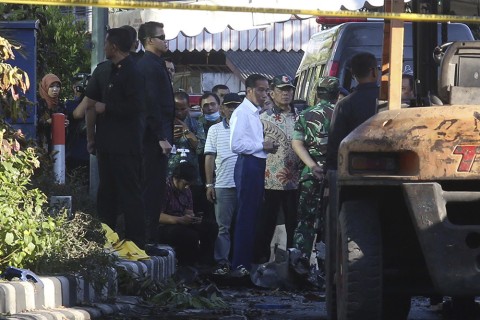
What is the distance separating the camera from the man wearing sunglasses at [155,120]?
1158 centimetres

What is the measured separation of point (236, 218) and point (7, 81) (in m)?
5.26

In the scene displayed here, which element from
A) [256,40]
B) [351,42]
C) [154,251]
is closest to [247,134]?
[351,42]

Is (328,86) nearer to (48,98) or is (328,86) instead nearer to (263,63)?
(48,98)

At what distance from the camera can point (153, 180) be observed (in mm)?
11766

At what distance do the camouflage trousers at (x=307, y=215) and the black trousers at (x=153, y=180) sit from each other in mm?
1715

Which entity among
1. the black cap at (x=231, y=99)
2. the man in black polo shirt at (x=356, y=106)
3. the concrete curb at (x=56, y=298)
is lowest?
the concrete curb at (x=56, y=298)

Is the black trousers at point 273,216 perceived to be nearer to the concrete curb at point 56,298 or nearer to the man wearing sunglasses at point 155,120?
the man wearing sunglasses at point 155,120

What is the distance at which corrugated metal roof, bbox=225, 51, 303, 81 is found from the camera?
40.3 metres

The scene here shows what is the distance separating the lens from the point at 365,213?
7.17m

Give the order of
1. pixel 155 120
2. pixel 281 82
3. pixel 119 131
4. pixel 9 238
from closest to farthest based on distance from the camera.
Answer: pixel 9 238
pixel 119 131
pixel 155 120
pixel 281 82

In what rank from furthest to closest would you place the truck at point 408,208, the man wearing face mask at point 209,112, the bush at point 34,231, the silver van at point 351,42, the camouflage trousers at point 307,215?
the man wearing face mask at point 209,112, the silver van at point 351,42, the camouflage trousers at point 307,215, the bush at point 34,231, the truck at point 408,208

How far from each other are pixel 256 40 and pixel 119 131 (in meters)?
13.9

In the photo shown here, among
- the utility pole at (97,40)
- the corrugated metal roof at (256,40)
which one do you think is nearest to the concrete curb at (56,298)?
the utility pole at (97,40)

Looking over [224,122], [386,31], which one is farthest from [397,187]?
[224,122]
